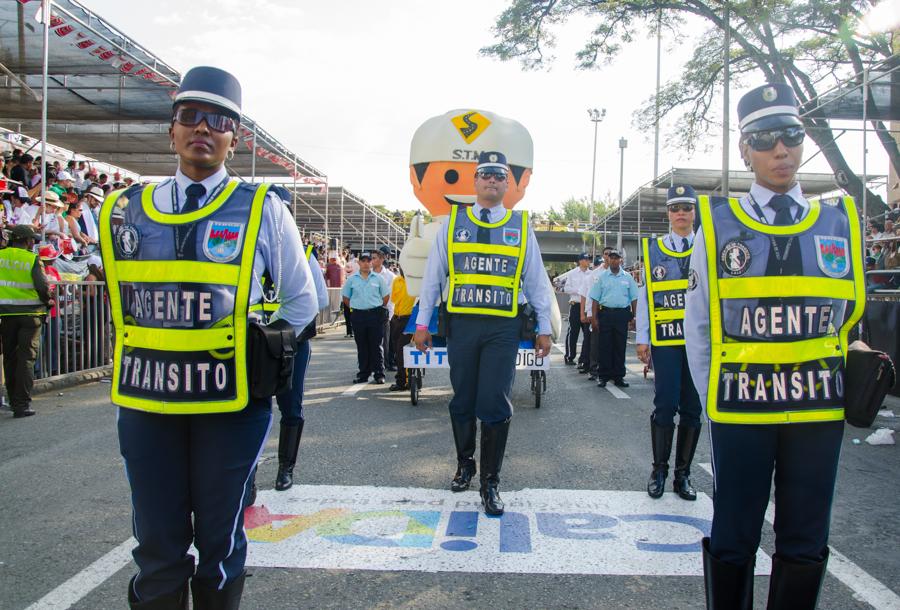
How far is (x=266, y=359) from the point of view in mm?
2377

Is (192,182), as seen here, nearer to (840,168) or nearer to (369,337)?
(369,337)

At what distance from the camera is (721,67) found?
72.6 ft

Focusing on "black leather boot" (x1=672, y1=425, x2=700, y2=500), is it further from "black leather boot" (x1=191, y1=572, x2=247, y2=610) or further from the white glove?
the white glove

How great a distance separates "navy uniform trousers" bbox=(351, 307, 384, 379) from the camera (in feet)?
33.3

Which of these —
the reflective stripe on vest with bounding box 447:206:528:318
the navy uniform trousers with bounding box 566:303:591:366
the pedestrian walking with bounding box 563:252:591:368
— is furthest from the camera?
the pedestrian walking with bounding box 563:252:591:368

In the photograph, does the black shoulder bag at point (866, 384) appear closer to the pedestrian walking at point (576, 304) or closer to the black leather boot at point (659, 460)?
the black leather boot at point (659, 460)

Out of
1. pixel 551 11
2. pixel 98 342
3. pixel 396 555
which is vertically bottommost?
pixel 396 555

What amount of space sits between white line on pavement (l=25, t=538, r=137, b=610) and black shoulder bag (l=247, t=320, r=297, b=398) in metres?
1.53

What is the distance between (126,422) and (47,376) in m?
7.69

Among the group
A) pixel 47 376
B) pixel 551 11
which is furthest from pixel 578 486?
pixel 551 11

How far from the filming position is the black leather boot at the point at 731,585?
248cm

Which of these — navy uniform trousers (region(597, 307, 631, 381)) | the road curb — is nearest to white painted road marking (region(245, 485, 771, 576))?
the road curb

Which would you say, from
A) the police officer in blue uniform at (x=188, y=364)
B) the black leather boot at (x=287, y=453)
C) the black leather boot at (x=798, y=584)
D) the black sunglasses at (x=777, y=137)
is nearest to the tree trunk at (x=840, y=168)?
the black leather boot at (x=287, y=453)

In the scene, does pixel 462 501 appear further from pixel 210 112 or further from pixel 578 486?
pixel 210 112
